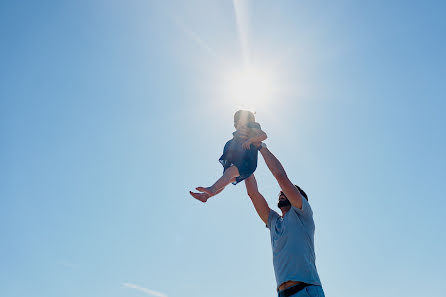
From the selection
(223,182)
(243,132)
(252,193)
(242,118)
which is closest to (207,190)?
(223,182)

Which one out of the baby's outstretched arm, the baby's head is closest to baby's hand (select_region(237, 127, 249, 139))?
the baby's head

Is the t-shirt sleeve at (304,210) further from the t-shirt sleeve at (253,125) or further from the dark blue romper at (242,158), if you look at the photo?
the t-shirt sleeve at (253,125)

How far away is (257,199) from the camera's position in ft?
18.4

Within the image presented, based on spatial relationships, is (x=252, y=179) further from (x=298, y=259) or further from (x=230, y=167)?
(x=298, y=259)

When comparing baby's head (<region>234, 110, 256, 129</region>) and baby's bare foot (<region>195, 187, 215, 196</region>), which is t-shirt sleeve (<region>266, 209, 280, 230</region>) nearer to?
baby's bare foot (<region>195, 187, 215, 196</region>)

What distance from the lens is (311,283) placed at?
4.15m

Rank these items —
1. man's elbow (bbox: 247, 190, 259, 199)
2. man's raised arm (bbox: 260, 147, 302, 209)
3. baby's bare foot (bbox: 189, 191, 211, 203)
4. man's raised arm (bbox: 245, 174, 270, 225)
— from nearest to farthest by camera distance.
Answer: man's raised arm (bbox: 260, 147, 302, 209) → baby's bare foot (bbox: 189, 191, 211, 203) → man's raised arm (bbox: 245, 174, 270, 225) → man's elbow (bbox: 247, 190, 259, 199)

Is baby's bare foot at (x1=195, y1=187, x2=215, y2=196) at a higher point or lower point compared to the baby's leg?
lower

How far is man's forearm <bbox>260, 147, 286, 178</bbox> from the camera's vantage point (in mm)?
4699

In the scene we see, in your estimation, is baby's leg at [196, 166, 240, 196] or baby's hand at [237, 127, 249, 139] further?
baby's hand at [237, 127, 249, 139]

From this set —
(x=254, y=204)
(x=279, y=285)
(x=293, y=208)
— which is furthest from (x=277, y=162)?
(x=279, y=285)

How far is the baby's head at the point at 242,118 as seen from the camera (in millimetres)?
6016

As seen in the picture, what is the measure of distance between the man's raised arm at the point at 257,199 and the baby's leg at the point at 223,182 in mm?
232

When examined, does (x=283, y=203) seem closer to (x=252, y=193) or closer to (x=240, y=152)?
(x=252, y=193)
